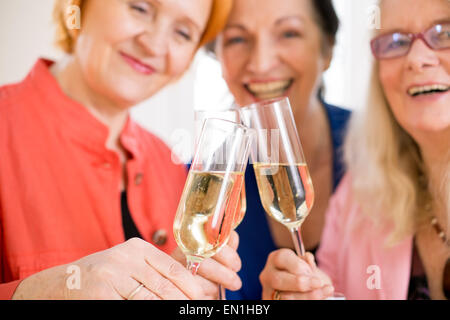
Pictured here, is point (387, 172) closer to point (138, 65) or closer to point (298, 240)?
point (298, 240)

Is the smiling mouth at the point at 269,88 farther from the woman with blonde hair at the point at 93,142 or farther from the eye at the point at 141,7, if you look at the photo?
the eye at the point at 141,7

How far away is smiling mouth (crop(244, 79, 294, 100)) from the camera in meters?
1.42

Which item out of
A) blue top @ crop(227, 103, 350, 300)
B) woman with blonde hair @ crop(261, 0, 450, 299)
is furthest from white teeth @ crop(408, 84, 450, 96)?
blue top @ crop(227, 103, 350, 300)

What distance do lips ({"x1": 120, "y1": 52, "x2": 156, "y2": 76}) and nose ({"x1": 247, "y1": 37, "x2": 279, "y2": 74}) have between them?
33cm

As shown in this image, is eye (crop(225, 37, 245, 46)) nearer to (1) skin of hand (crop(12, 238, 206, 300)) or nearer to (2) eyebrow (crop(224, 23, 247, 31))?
(2) eyebrow (crop(224, 23, 247, 31))

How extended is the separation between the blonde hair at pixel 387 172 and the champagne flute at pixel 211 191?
70cm

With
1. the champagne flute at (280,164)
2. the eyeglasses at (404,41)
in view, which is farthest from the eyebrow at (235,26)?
the champagne flute at (280,164)

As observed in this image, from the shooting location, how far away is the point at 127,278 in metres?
0.77

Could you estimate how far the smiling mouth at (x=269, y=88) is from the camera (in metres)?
1.42

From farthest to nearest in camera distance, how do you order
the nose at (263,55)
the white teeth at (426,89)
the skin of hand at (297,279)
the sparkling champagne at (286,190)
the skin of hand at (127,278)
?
the nose at (263,55) → the white teeth at (426,89) → the skin of hand at (297,279) → the sparkling champagne at (286,190) → the skin of hand at (127,278)

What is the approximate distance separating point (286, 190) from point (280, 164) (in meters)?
0.06

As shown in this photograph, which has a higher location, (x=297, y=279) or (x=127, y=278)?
(x=127, y=278)

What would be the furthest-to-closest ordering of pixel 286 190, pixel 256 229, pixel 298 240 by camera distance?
pixel 256 229, pixel 298 240, pixel 286 190

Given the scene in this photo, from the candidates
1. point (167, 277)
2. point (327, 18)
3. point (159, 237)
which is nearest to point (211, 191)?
point (167, 277)
